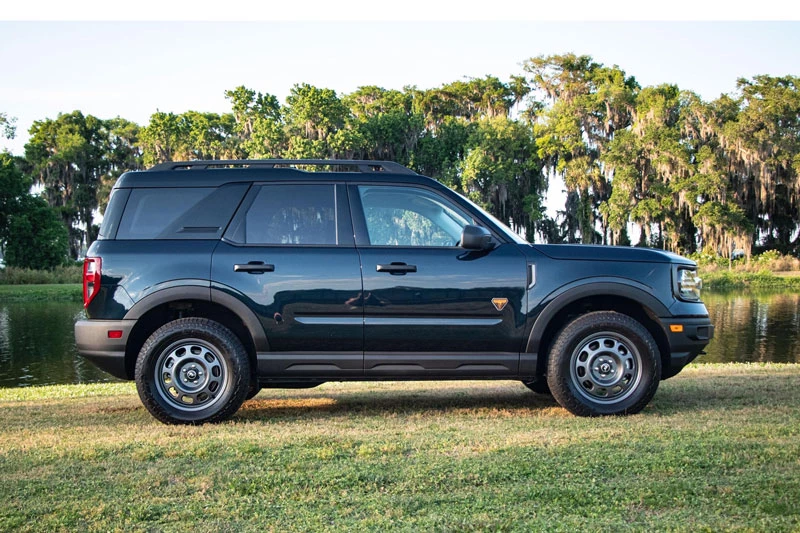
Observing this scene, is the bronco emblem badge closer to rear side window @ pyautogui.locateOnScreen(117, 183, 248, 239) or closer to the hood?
the hood

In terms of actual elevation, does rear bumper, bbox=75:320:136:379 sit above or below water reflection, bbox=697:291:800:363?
above

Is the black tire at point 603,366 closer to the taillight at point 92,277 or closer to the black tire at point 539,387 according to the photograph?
the black tire at point 539,387

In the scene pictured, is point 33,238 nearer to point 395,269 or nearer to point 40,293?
point 40,293

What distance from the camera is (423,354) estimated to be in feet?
21.2

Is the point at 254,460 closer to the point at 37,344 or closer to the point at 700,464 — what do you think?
the point at 700,464

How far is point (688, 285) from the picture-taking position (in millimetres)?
6723

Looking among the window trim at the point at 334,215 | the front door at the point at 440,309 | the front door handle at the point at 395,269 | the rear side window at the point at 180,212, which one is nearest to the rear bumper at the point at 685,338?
the front door at the point at 440,309

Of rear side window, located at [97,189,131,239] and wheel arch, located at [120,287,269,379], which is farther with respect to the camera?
rear side window, located at [97,189,131,239]

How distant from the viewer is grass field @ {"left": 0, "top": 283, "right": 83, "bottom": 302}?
3756 cm

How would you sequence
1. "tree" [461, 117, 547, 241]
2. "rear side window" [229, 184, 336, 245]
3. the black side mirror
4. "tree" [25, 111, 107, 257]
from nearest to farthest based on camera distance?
the black side mirror, "rear side window" [229, 184, 336, 245], "tree" [461, 117, 547, 241], "tree" [25, 111, 107, 257]

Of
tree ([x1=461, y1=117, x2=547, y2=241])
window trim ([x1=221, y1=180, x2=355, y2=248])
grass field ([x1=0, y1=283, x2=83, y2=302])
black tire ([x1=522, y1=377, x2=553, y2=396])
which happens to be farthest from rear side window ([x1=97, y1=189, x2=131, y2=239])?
tree ([x1=461, y1=117, x2=547, y2=241])

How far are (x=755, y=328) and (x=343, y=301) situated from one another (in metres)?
21.5

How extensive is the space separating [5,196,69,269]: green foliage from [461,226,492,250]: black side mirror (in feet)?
150

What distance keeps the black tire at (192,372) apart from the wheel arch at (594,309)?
2310 mm
